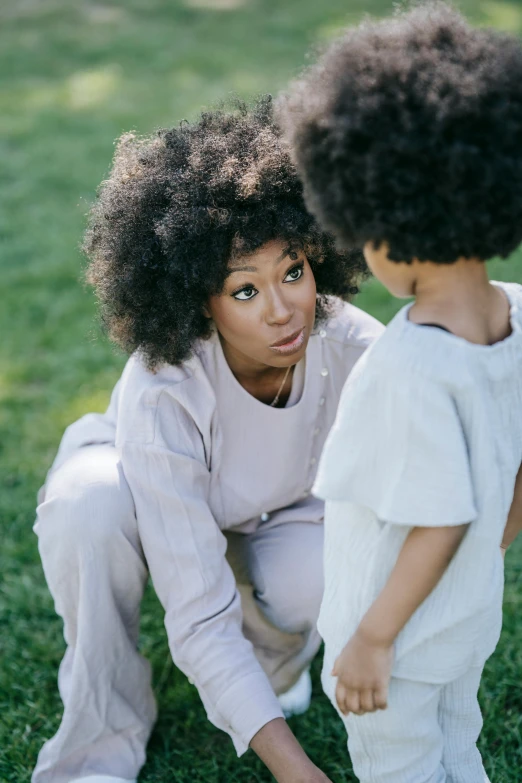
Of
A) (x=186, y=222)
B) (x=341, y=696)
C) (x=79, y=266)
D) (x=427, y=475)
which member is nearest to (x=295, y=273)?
(x=186, y=222)

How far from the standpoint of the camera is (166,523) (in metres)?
1.85

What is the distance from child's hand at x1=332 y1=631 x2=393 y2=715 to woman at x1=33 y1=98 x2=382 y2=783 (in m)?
0.31

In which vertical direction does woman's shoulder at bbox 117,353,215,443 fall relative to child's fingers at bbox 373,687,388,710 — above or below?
above

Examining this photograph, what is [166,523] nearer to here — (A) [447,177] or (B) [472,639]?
(B) [472,639]

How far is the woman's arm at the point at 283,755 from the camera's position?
1.62 metres

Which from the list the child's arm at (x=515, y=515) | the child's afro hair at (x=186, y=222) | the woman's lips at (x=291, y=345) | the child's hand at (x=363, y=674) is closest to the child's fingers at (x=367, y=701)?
the child's hand at (x=363, y=674)

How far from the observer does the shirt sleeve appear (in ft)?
5.85

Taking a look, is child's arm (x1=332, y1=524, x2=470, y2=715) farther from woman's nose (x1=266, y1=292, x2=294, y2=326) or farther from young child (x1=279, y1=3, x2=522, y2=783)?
woman's nose (x1=266, y1=292, x2=294, y2=326)

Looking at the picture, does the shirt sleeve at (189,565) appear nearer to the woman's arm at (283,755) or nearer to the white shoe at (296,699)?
the woman's arm at (283,755)

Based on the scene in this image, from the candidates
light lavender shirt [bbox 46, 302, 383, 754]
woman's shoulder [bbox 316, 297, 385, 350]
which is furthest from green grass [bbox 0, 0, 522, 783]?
woman's shoulder [bbox 316, 297, 385, 350]

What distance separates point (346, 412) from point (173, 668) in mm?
1225

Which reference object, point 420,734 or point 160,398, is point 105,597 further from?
point 420,734

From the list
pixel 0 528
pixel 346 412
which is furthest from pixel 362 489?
pixel 0 528

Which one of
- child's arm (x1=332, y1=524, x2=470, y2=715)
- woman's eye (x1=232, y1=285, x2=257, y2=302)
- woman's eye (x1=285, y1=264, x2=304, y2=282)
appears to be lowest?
child's arm (x1=332, y1=524, x2=470, y2=715)
